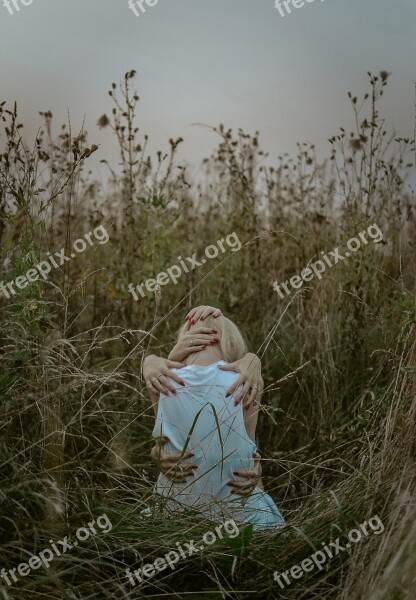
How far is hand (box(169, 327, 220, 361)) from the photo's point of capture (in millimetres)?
3775

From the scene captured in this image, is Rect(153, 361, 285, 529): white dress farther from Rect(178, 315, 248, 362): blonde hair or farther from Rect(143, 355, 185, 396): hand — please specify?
Rect(178, 315, 248, 362): blonde hair

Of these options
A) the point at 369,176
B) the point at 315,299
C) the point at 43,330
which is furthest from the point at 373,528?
the point at 369,176

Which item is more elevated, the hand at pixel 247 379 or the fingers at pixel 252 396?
the hand at pixel 247 379

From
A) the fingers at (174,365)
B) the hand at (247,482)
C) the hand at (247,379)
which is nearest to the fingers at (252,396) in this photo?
the hand at (247,379)

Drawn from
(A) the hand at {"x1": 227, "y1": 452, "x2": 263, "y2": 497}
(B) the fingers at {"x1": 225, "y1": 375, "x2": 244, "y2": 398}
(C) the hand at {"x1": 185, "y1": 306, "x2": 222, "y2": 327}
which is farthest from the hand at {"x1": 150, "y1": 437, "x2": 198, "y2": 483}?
(C) the hand at {"x1": 185, "y1": 306, "x2": 222, "y2": 327}

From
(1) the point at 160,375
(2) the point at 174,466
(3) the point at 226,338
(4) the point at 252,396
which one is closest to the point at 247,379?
(4) the point at 252,396

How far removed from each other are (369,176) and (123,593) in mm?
3005

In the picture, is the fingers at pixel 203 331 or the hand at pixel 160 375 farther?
the fingers at pixel 203 331

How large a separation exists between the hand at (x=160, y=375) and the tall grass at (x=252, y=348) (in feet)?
0.26

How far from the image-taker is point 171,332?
5016mm

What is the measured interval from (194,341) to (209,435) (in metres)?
0.44

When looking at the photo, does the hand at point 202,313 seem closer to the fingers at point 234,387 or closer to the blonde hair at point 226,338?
the blonde hair at point 226,338

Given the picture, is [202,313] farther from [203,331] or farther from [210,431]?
[210,431]

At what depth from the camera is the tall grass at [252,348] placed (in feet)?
9.81
